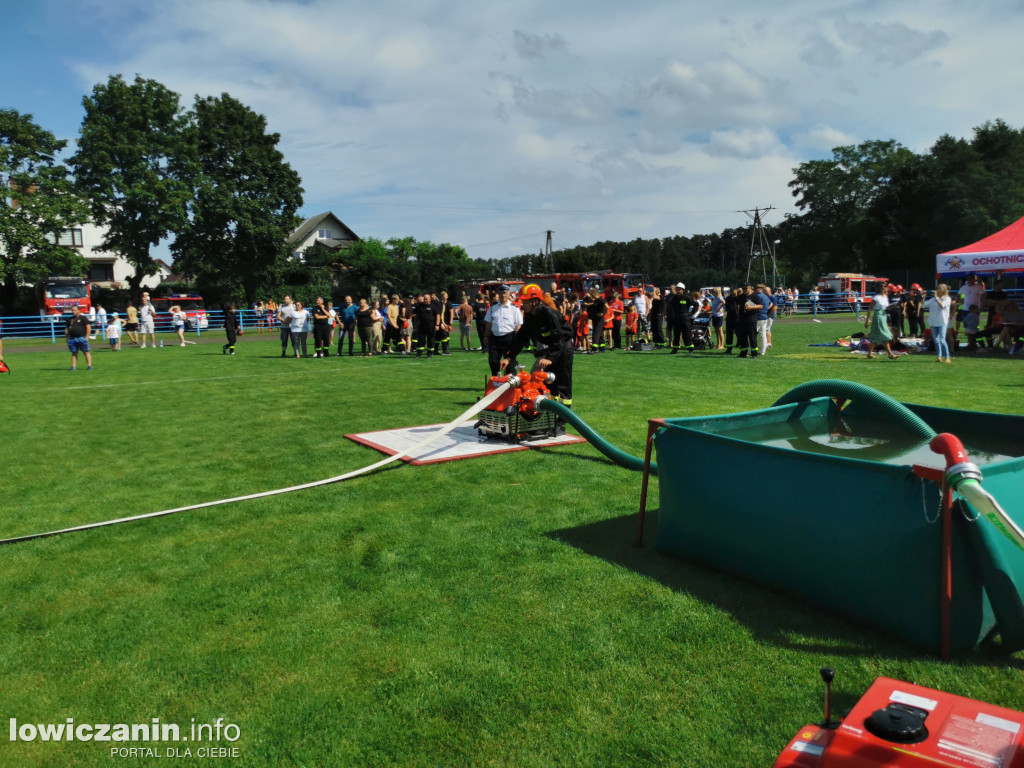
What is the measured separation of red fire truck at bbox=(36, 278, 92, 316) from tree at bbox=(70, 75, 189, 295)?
11.7 metres

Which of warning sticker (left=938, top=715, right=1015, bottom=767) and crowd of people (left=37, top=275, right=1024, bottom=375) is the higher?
crowd of people (left=37, top=275, right=1024, bottom=375)

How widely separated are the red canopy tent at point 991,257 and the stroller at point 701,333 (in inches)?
266

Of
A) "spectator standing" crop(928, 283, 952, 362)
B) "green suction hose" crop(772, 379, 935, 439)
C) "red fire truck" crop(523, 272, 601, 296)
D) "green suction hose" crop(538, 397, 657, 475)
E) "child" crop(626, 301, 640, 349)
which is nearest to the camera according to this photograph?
"green suction hose" crop(772, 379, 935, 439)

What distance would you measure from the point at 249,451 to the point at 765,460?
6627 millimetres

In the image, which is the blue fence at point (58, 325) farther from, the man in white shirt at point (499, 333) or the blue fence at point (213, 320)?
the man in white shirt at point (499, 333)

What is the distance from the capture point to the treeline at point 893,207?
206ft

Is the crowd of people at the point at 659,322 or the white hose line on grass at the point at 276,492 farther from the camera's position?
the crowd of people at the point at 659,322

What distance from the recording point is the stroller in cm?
2267

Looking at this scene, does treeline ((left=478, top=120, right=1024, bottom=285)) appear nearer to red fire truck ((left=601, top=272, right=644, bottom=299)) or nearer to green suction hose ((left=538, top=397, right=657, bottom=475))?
red fire truck ((left=601, top=272, right=644, bottom=299))

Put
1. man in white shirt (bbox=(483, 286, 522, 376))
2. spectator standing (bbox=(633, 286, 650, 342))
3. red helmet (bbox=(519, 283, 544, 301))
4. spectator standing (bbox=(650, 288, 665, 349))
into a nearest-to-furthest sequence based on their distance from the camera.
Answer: red helmet (bbox=(519, 283, 544, 301)), man in white shirt (bbox=(483, 286, 522, 376)), spectator standing (bbox=(650, 288, 665, 349)), spectator standing (bbox=(633, 286, 650, 342))

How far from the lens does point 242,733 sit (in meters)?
3.18

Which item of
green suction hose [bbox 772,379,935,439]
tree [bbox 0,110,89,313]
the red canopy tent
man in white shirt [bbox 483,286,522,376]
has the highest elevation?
tree [bbox 0,110,89,313]

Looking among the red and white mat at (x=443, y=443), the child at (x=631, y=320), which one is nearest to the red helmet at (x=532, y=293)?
the red and white mat at (x=443, y=443)

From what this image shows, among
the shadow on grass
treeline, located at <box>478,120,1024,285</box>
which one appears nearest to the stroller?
the shadow on grass
